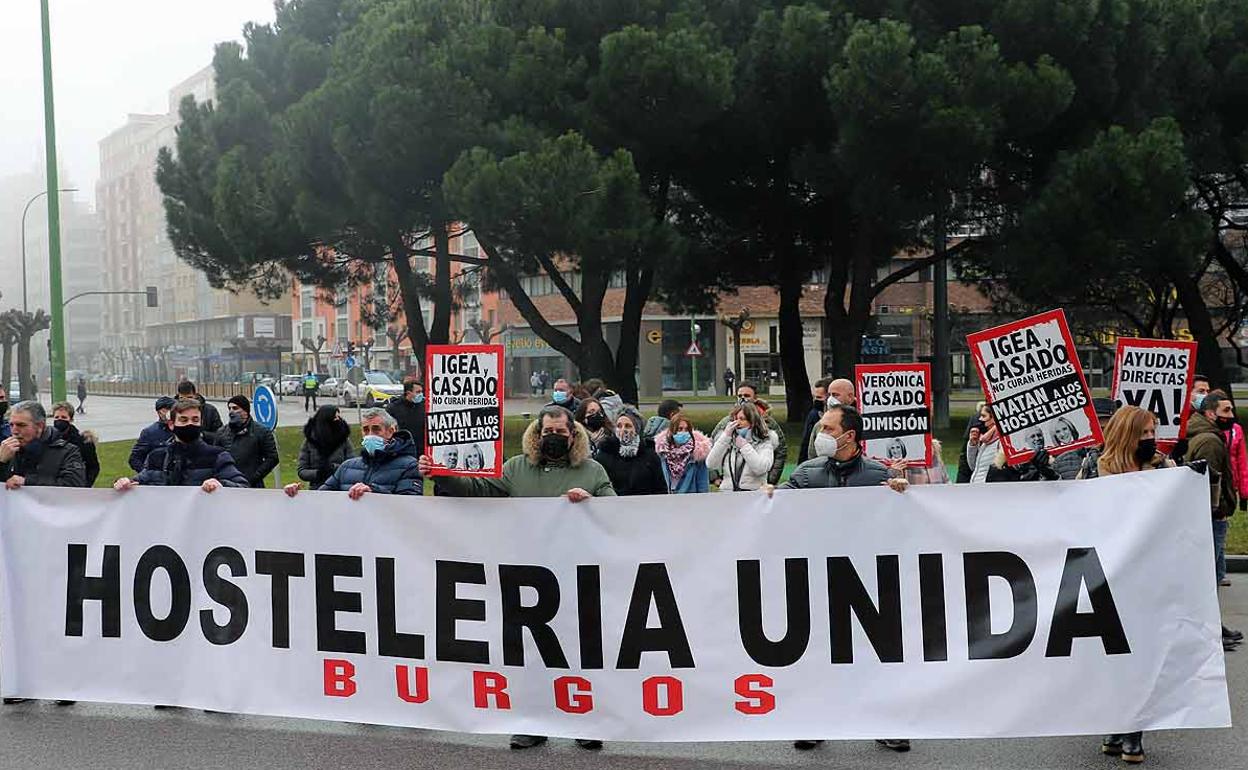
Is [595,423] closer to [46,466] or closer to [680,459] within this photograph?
[680,459]

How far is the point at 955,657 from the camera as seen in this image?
19.0 feet

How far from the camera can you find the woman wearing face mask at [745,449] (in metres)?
10.7

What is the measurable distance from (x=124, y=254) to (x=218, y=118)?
102816mm

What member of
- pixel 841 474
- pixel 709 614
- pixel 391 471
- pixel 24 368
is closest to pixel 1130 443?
pixel 841 474

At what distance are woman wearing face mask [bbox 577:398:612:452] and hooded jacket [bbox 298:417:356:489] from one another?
1.80m

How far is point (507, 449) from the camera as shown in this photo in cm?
2730

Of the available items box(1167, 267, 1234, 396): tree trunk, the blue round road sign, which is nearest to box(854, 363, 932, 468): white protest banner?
the blue round road sign

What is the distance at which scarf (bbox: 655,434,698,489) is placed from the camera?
11.4 metres

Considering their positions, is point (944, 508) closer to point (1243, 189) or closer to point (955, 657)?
point (955, 657)

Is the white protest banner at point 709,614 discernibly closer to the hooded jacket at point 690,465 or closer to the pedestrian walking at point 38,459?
the pedestrian walking at point 38,459

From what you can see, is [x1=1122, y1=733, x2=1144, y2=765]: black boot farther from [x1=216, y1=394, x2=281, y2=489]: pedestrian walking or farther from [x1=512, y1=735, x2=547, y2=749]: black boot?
[x1=216, y1=394, x2=281, y2=489]: pedestrian walking

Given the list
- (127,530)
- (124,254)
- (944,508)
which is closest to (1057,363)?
(944,508)

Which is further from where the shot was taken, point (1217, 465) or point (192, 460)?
point (1217, 465)

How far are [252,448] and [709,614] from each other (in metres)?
6.06
